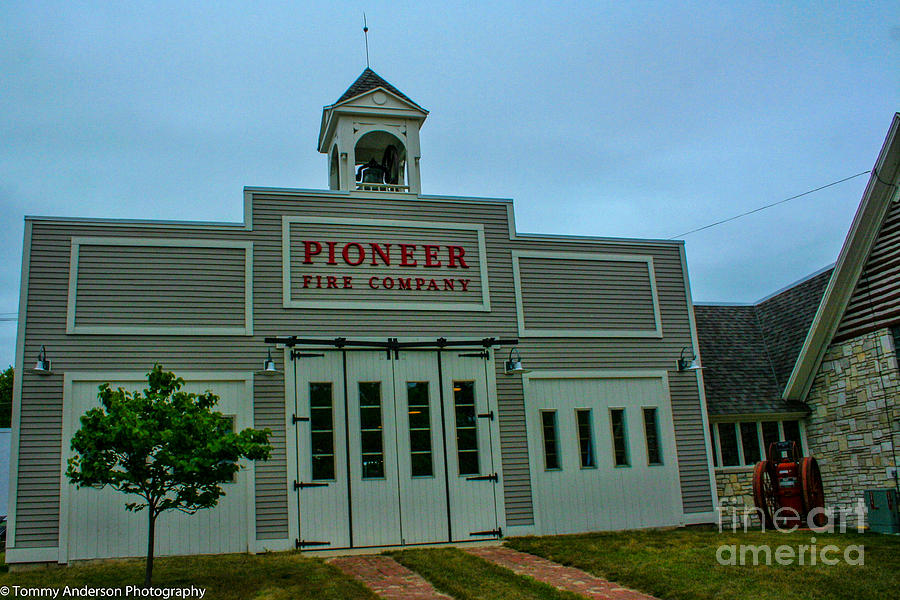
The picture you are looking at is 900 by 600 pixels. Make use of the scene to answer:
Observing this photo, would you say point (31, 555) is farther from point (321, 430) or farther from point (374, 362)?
point (374, 362)

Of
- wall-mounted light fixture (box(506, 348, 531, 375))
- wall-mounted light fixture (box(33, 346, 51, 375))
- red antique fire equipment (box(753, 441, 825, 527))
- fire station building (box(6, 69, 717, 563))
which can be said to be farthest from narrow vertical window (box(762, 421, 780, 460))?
wall-mounted light fixture (box(33, 346, 51, 375))

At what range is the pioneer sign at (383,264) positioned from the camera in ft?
51.8

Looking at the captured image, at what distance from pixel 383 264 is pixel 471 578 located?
22.1ft

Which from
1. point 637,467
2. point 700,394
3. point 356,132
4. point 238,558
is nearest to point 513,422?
point 637,467

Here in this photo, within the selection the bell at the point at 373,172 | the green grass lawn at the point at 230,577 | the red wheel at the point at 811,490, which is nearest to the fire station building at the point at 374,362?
the green grass lawn at the point at 230,577

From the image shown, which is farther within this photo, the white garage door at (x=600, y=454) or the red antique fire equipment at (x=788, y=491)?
the white garage door at (x=600, y=454)

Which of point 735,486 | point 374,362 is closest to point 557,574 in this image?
point 374,362

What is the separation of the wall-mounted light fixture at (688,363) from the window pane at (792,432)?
3.29 m

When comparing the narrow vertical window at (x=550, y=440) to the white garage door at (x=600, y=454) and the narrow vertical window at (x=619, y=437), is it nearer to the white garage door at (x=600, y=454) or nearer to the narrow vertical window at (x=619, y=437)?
the white garage door at (x=600, y=454)

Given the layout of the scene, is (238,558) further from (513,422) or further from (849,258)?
(849,258)

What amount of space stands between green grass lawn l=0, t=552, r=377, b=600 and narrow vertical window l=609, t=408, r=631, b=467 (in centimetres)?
658

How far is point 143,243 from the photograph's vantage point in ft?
49.3

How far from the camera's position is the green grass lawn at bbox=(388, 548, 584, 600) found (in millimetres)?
10508

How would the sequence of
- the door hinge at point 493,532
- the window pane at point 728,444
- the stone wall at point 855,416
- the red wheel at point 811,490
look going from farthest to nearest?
the window pane at point 728,444
the stone wall at point 855,416
the red wheel at point 811,490
the door hinge at point 493,532
